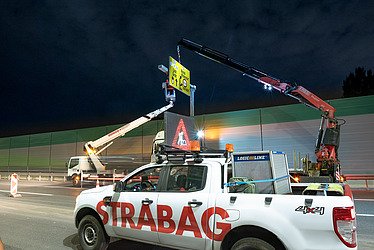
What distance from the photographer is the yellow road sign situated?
44.7 feet

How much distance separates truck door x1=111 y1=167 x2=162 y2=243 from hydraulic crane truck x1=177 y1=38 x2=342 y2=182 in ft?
29.0

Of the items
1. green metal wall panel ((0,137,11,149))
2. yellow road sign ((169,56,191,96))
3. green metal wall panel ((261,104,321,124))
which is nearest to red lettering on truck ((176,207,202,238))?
yellow road sign ((169,56,191,96))

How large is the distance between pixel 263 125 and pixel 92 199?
62.7ft

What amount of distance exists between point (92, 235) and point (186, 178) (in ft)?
7.46

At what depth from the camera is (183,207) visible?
14.5 feet

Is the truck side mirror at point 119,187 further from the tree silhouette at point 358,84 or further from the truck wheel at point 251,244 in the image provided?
the tree silhouette at point 358,84

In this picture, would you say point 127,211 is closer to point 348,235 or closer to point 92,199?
point 92,199

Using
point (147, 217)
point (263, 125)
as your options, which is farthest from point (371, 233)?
point (263, 125)

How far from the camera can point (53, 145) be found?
118ft

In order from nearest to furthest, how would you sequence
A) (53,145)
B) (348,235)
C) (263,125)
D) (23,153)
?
(348,235), (263,125), (53,145), (23,153)

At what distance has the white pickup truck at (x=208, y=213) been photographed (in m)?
3.49

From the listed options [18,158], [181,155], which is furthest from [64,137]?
[181,155]

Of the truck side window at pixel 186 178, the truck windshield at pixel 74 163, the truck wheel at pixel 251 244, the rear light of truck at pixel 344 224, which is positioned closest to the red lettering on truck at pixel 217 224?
the truck wheel at pixel 251 244

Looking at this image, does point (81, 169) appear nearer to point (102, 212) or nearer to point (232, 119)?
point (232, 119)
